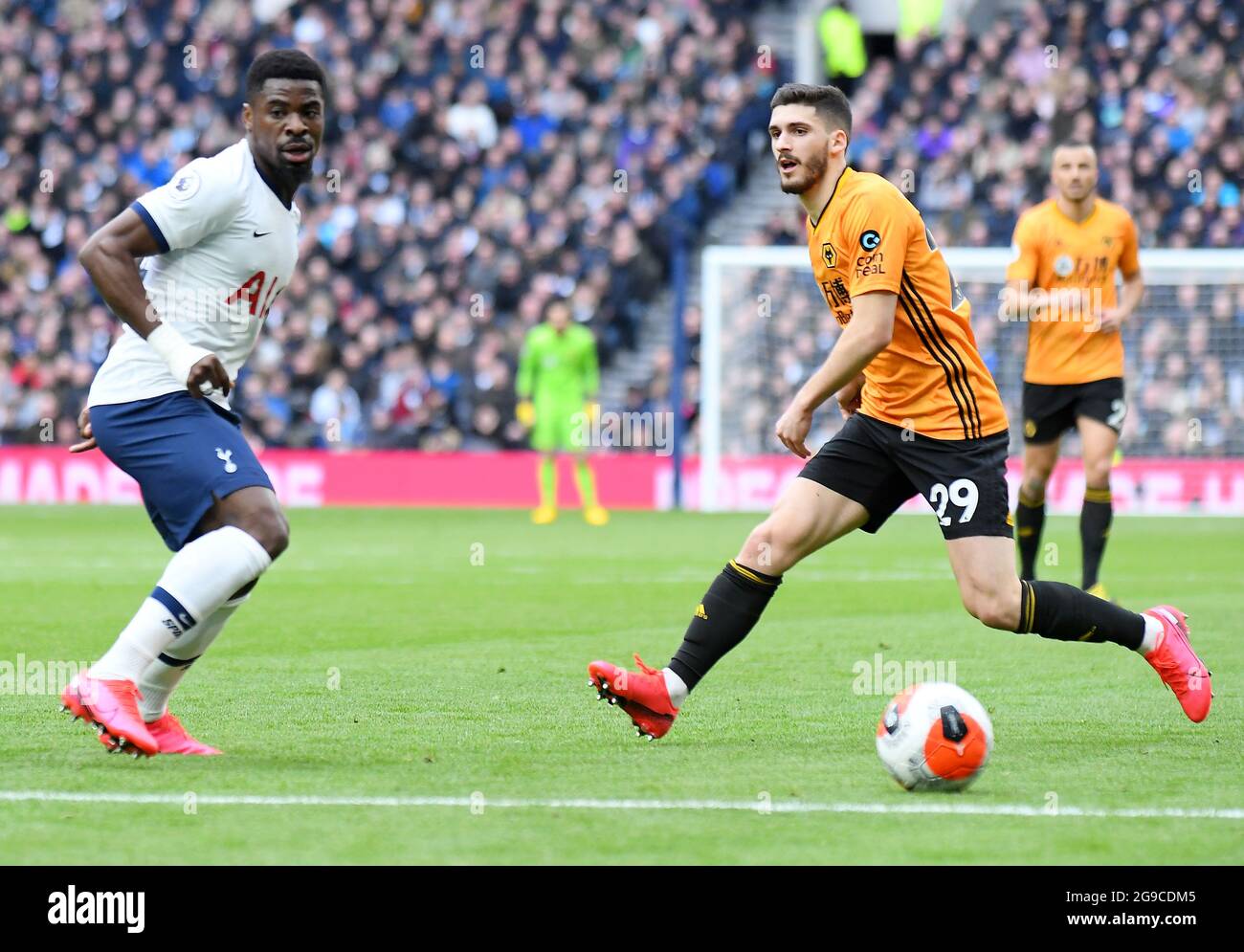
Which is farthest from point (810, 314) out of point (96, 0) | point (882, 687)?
point (882, 687)

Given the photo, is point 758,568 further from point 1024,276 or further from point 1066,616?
point 1024,276

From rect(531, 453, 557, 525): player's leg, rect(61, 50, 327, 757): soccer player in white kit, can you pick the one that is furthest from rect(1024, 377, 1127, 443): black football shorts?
rect(531, 453, 557, 525): player's leg

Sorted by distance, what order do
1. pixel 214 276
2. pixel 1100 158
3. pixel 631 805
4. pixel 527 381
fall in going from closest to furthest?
pixel 631 805, pixel 214 276, pixel 527 381, pixel 1100 158

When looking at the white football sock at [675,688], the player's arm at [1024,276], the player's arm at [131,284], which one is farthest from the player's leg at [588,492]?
the player's arm at [131,284]

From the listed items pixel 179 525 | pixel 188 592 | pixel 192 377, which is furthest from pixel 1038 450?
pixel 192 377

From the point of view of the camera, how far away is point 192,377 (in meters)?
5.62

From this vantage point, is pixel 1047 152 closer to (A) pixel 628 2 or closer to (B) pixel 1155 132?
(B) pixel 1155 132

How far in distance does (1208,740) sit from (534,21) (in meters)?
21.2

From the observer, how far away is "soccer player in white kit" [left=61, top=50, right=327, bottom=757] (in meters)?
5.76

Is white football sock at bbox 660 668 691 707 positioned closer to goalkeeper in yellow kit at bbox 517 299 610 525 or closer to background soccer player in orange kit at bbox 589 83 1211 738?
background soccer player in orange kit at bbox 589 83 1211 738

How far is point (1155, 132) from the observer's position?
23.6 metres

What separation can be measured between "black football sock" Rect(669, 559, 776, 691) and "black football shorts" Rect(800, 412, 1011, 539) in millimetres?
401

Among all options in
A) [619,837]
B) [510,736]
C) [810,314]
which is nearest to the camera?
[619,837]
